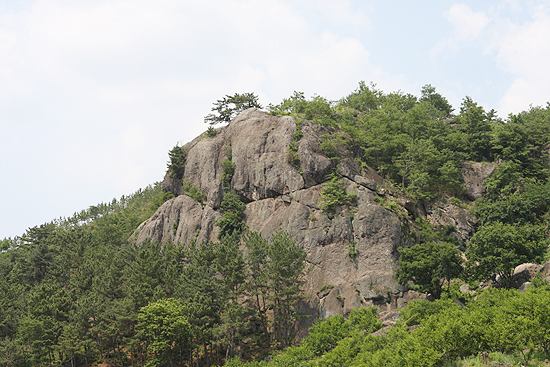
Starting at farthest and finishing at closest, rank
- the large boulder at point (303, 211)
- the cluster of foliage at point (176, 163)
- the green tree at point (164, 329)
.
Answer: the cluster of foliage at point (176, 163), the large boulder at point (303, 211), the green tree at point (164, 329)

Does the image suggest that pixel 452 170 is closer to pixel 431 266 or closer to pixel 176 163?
pixel 431 266

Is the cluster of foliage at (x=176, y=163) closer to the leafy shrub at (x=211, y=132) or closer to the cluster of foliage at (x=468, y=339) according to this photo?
the leafy shrub at (x=211, y=132)

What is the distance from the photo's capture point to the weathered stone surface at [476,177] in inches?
2441

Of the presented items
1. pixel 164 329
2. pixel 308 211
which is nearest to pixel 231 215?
pixel 308 211

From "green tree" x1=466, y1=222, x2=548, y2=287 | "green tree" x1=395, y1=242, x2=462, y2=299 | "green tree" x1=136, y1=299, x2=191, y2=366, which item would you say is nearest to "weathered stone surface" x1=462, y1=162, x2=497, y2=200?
"green tree" x1=466, y1=222, x2=548, y2=287

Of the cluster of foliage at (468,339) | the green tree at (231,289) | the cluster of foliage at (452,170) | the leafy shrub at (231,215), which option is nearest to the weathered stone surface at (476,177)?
the cluster of foliage at (452,170)

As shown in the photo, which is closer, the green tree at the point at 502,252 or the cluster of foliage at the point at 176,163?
the green tree at the point at 502,252

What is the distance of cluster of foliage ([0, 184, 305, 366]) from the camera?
44.4 meters

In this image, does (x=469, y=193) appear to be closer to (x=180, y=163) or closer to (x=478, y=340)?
(x=478, y=340)

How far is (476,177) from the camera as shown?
62.8m

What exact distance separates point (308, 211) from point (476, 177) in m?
27.9

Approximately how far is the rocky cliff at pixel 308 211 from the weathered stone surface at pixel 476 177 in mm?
4803

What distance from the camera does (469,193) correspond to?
62.2 m

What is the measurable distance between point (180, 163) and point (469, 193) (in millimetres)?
50804
